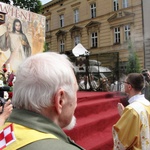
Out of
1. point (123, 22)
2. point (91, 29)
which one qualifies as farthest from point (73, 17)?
point (123, 22)

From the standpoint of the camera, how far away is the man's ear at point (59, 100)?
1.08 meters

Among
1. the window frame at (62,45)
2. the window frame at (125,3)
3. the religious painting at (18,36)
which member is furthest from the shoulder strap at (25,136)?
the window frame at (62,45)

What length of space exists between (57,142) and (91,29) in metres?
26.9

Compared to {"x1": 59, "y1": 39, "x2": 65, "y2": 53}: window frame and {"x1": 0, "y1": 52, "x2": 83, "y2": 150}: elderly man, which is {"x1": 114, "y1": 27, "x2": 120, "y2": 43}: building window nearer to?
{"x1": 59, "y1": 39, "x2": 65, "y2": 53}: window frame

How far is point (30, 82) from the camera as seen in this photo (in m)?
1.07

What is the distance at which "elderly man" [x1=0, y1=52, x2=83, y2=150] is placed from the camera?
966mm

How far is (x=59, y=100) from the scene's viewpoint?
1.08m

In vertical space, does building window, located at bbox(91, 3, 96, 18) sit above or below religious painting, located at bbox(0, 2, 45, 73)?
above

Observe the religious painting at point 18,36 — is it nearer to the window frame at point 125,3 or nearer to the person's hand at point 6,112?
the person's hand at point 6,112

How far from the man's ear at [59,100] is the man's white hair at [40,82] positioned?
0.05 ft

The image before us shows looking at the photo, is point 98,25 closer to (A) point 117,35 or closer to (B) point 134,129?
(A) point 117,35

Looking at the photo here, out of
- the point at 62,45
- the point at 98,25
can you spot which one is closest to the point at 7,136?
the point at 98,25

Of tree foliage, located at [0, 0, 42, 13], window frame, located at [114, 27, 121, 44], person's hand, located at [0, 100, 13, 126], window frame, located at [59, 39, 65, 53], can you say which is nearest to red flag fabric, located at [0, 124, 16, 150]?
person's hand, located at [0, 100, 13, 126]

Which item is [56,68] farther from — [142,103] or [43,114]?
[142,103]
